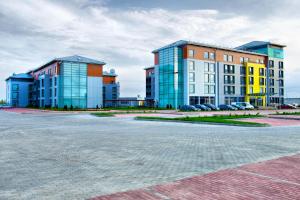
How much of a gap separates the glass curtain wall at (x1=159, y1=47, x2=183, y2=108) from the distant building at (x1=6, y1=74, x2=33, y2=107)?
58675 millimetres

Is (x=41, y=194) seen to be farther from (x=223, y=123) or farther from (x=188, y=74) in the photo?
(x=188, y=74)

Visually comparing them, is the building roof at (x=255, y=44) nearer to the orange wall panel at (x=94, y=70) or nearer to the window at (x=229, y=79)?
the window at (x=229, y=79)

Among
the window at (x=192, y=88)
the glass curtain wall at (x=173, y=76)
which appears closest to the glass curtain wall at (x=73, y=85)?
the glass curtain wall at (x=173, y=76)

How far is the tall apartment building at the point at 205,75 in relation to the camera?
61.1 metres

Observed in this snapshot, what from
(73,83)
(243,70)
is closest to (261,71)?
(243,70)

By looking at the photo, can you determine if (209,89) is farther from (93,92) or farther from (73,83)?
(73,83)

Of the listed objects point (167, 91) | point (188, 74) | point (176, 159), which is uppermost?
point (188, 74)

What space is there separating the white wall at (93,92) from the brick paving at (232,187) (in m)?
65.5

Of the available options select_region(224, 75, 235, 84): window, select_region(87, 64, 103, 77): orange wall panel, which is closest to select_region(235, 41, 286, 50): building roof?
select_region(224, 75, 235, 84): window

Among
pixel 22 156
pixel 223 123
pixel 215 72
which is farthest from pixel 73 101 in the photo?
pixel 22 156

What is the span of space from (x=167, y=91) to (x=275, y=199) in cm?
5876

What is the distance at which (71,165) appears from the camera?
24.6 feet

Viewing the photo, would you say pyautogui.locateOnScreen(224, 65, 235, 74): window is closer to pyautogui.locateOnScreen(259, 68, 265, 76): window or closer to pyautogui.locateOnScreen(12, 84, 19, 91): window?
pyautogui.locateOnScreen(259, 68, 265, 76): window

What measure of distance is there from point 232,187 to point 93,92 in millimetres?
67482
